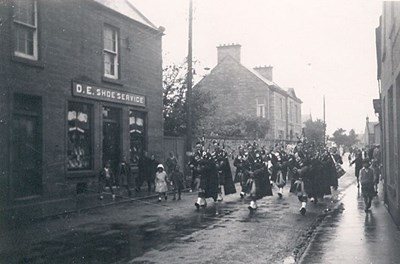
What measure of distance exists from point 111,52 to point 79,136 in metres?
3.58

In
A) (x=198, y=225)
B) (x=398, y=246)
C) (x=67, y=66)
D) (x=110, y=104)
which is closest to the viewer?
(x=398, y=246)

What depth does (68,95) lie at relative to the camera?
1462 cm

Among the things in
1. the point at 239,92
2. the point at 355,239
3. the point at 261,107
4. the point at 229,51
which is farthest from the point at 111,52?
the point at 229,51

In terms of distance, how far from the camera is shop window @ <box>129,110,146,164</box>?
18.4 metres

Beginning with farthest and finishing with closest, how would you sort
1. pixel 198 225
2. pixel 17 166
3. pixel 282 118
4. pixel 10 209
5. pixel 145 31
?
pixel 282 118 < pixel 145 31 < pixel 17 166 < pixel 10 209 < pixel 198 225

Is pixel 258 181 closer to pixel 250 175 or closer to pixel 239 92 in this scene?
pixel 250 175

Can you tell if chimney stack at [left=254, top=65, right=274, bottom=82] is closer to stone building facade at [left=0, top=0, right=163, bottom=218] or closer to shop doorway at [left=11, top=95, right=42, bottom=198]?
stone building facade at [left=0, top=0, right=163, bottom=218]

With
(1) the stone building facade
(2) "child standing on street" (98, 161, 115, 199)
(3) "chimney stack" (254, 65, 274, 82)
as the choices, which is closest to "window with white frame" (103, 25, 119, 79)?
(1) the stone building facade

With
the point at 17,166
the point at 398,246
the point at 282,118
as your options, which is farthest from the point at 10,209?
the point at 282,118

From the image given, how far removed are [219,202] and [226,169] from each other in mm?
1153

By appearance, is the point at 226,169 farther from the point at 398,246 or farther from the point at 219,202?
the point at 398,246

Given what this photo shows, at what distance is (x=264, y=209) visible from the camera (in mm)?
13023

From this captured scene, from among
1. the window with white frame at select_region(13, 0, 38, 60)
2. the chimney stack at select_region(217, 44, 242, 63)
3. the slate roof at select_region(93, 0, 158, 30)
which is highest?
the chimney stack at select_region(217, 44, 242, 63)

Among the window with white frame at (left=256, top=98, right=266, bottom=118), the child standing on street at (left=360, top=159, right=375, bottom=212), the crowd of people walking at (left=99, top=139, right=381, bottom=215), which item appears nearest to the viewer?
the child standing on street at (left=360, top=159, right=375, bottom=212)
